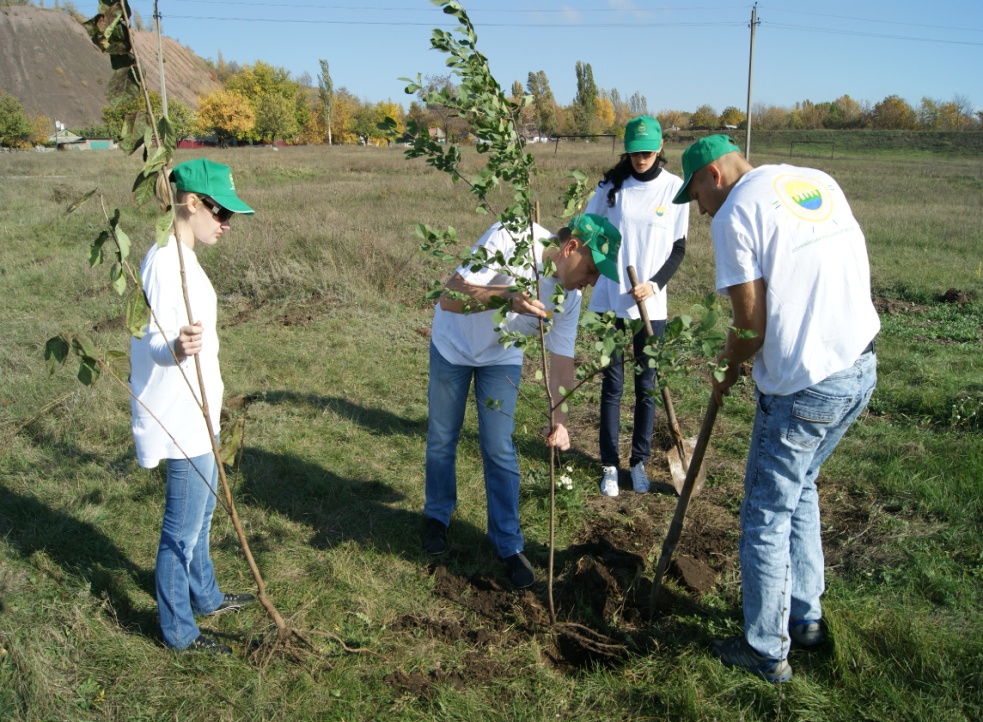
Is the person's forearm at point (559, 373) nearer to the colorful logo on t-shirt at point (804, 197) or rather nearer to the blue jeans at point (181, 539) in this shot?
the colorful logo on t-shirt at point (804, 197)

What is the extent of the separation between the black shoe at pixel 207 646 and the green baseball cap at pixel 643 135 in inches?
123

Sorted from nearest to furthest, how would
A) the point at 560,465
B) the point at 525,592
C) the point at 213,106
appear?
the point at 525,592, the point at 560,465, the point at 213,106

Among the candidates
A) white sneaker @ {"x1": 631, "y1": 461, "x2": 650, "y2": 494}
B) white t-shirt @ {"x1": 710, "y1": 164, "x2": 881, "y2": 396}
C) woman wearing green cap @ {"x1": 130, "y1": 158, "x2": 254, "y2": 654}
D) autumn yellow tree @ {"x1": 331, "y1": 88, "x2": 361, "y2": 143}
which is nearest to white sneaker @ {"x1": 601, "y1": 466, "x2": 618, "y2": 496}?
white sneaker @ {"x1": 631, "y1": 461, "x2": 650, "y2": 494}

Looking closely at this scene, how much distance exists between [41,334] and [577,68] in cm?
8792

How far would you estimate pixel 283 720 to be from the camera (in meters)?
2.43

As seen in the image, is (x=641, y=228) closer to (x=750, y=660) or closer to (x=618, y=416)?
(x=618, y=416)

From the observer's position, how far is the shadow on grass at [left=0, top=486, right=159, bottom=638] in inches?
120

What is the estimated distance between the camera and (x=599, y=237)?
250 cm

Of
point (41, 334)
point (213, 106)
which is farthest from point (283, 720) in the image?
point (213, 106)

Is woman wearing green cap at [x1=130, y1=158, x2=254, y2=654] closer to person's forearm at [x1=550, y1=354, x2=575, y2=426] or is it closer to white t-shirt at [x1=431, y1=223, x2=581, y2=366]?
white t-shirt at [x1=431, y1=223, x2=581, y2=366]

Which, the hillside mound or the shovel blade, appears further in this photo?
the hillside mound

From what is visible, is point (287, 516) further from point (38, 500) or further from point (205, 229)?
point (205, 229)

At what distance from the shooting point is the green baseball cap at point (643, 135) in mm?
3842

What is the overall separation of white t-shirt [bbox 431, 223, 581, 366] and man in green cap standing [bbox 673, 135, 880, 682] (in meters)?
0.77
